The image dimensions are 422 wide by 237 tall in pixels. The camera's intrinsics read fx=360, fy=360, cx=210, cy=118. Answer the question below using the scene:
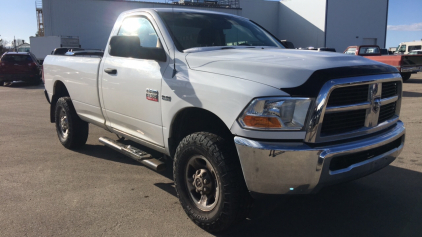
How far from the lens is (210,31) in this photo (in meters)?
3.99

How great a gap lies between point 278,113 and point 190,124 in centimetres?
113

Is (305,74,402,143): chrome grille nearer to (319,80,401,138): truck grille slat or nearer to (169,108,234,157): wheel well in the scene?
(319,80,401,138): truck grille slat

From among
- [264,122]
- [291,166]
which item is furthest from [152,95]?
[291,166]

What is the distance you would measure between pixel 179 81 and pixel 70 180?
215cm

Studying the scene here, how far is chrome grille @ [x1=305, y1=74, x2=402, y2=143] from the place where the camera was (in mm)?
2484

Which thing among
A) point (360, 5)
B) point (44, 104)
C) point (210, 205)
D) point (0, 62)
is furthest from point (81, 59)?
point (360, 5)

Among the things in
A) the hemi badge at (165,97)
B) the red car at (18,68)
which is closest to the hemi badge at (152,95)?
the hemi badge at (165,97)

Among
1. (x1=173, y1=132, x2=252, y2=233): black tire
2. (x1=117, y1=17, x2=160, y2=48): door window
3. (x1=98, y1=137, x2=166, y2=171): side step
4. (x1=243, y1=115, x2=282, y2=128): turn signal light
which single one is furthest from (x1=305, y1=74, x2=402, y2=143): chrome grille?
(x1=117, y1=17, x2=160, y2=48): door window

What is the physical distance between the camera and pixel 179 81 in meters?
3.19

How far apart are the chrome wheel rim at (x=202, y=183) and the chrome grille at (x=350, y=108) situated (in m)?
0.90

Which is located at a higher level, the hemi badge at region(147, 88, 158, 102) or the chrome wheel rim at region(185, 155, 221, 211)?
the hemi badge at region(147, 88, 158, 102)

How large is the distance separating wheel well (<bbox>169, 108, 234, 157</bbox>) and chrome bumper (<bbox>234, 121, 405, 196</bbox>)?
573 millimetres

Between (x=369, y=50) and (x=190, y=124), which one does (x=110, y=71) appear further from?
(x=369, y=50)

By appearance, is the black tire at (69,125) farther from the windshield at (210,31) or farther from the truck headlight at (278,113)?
the truck headlight at (278,113)
